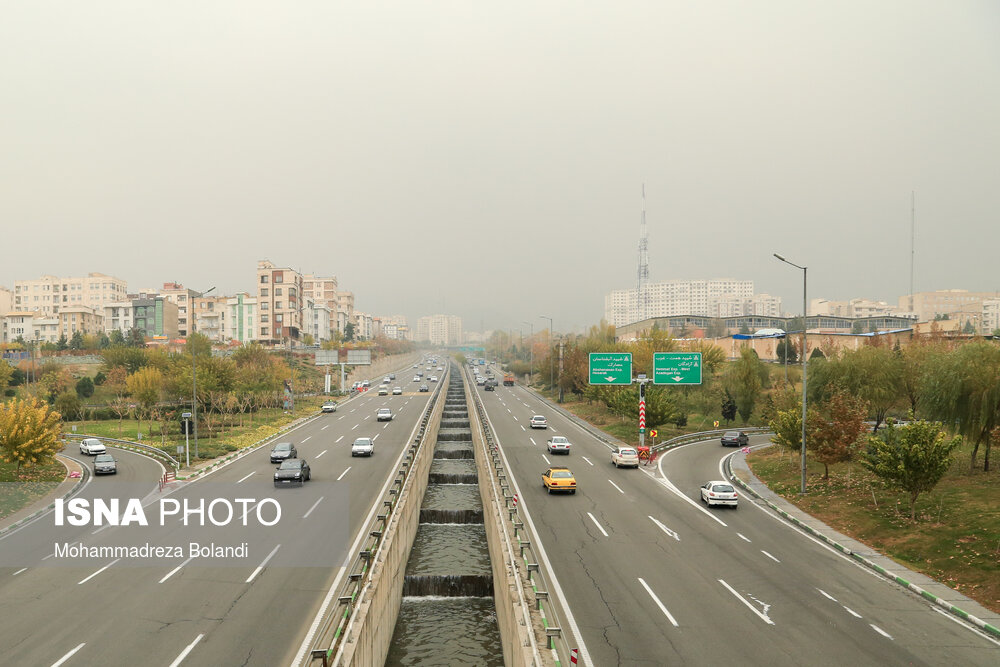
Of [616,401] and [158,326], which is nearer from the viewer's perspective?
[616,401]

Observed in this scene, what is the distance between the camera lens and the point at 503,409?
251 ft

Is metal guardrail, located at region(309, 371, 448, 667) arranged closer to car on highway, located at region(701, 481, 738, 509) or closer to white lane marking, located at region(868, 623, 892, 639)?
white lane marking, located at region(868, 623, 892, 639)

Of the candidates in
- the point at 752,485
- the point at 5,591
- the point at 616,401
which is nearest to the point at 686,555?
the point at 752,485

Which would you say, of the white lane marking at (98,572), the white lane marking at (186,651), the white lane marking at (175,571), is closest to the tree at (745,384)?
the white lane marking at (175,571)

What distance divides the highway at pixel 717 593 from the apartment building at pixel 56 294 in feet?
614

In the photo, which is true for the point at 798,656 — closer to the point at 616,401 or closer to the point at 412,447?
the point at 412,447

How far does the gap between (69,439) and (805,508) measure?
188 ft

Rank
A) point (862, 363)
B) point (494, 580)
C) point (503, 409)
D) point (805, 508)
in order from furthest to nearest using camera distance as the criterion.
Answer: point (503, 409) < point (862, 363) < point (805, 508) < point (494, 580)

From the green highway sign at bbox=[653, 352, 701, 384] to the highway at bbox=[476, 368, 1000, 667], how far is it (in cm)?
1776

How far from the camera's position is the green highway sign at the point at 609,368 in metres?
51.2

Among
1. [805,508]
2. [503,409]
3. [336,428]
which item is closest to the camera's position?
[805,508]

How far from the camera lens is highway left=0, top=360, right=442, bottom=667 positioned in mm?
13977

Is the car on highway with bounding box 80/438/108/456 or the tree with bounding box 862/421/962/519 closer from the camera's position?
the tree with bounding box 862/421/962/519

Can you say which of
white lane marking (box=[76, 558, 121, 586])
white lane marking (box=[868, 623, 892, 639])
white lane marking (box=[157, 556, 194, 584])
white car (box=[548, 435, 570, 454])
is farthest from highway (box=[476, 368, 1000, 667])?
white lane marking (box=[76, 558, 121, 586])
